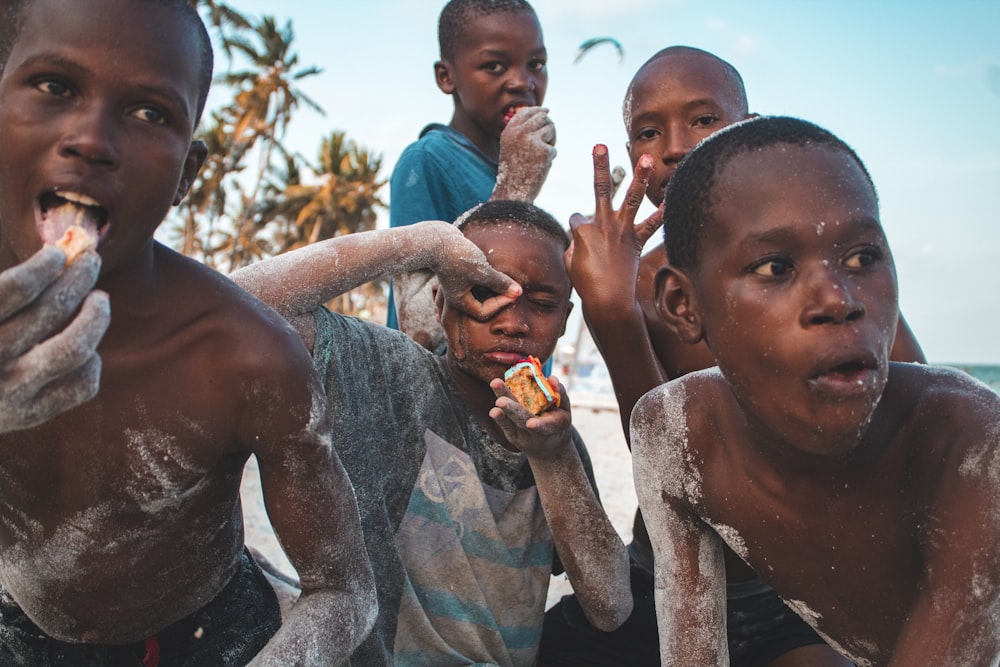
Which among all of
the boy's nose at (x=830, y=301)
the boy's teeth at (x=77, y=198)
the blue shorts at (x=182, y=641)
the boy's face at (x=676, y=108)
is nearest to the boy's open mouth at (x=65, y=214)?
the boy's teeth at (x=77, y=198)

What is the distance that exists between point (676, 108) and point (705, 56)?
0.29 meters

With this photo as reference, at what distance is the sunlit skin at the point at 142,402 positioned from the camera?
1487 mm

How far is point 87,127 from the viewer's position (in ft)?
4.78

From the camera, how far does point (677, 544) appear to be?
215 centimetres

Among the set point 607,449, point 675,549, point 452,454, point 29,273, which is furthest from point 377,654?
point 607,449

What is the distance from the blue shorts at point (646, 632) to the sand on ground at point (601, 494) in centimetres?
100

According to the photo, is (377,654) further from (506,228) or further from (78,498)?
(506,228)

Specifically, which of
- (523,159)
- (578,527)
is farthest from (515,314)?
(523,159)

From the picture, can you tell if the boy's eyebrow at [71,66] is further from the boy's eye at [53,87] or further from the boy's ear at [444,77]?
the boy's ear at [444,77]

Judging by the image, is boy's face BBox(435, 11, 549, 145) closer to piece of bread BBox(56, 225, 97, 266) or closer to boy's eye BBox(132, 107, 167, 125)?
boy's eye BBox(132, 107, 167, 125)

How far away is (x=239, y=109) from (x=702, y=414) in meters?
28.0

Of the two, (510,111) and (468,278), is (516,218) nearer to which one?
(468,278)

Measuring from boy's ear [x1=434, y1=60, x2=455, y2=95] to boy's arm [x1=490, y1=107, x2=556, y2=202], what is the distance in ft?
2.68

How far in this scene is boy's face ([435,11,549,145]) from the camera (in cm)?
379
